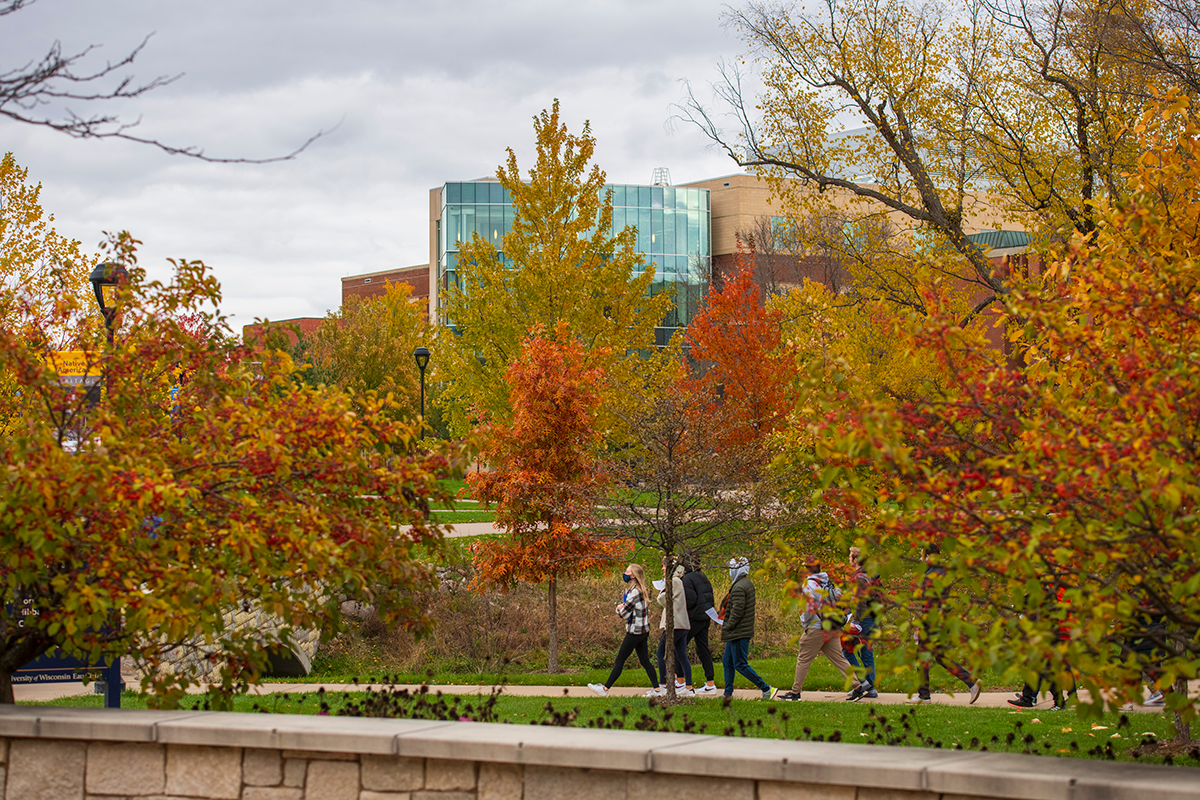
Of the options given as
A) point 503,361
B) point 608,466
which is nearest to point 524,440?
point 608,466

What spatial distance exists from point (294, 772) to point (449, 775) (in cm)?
72

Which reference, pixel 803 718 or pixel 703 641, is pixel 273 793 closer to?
pixel 803 718

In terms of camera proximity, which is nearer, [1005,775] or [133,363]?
[1005,775]

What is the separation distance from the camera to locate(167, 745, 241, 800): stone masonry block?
4824 millimetres

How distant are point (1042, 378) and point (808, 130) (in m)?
14.9

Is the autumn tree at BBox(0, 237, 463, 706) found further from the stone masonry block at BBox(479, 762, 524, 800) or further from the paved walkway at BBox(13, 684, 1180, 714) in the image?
the paved walkway at BBox(13, 684, 1180, 714)

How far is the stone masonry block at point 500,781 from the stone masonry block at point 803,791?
3.33 feet

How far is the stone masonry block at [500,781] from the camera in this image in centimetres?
449

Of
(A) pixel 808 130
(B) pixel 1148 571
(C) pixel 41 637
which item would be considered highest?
(A) pixel 808 130

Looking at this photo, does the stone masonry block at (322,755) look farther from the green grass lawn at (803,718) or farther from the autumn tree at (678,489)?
the autumn tree at (678,489)

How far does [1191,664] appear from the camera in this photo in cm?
402

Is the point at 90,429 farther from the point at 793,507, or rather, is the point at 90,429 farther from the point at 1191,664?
the point at 793,507

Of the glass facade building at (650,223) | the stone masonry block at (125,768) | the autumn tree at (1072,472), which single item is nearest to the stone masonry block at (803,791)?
the autumn tree at (1072,472)

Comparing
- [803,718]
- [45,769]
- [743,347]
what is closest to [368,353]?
[743,347]
